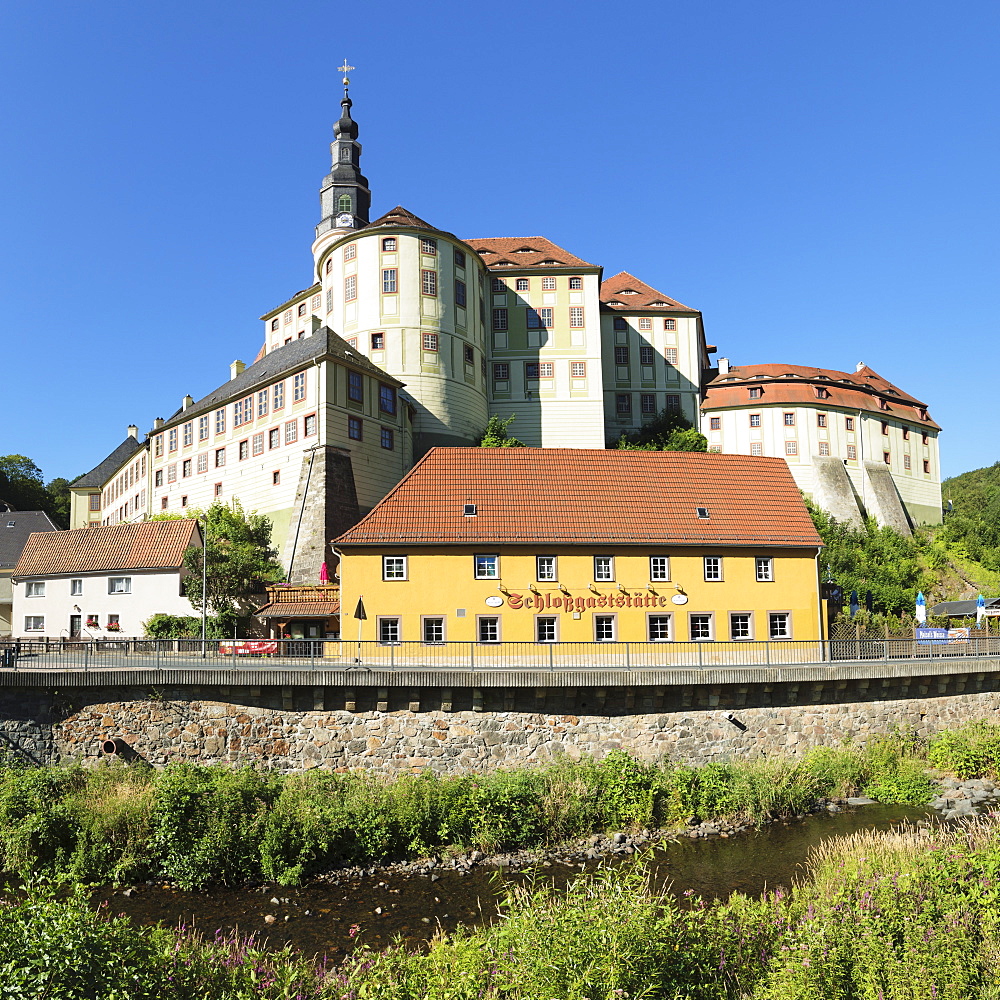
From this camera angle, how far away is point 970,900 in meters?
10.8

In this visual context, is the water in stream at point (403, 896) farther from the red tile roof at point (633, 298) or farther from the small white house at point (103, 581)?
the red tile roof at point (633, 298)

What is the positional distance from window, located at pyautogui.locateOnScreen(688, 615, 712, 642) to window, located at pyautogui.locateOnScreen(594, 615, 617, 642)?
260 cm

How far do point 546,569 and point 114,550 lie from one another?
2373cm

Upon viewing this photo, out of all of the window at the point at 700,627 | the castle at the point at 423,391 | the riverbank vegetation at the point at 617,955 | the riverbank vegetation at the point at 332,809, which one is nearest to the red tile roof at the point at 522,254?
the castle at the point at 423,391

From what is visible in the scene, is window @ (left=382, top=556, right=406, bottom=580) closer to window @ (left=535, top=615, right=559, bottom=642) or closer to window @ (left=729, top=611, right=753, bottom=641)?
window @ (left=535, top=615, right=559, bottom=642)

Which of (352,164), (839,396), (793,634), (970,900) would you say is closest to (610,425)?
(839,396)

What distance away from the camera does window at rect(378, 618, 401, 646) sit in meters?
26.7

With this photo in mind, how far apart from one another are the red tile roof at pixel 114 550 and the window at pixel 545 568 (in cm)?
1898

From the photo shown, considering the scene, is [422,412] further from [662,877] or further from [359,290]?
[662,877]

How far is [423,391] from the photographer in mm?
54312

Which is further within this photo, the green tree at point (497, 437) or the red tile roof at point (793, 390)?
the red tile roof at point (793, 390)

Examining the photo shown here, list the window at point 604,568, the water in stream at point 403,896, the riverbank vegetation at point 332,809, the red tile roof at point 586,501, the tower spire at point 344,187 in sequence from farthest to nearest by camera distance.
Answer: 1. the tower spire at point 344,187
2. the window at point 604,568
3. the red tile roof at point 586,501
4. the riverbank vegetation at point 332,809
5. the water in stream at point 403,896

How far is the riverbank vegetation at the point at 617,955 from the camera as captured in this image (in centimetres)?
776

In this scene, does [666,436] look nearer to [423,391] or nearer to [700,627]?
[423,391]
